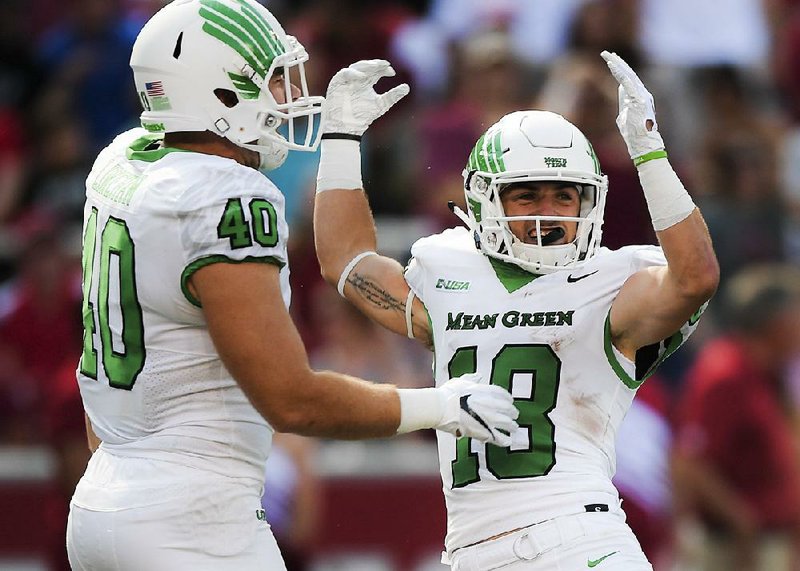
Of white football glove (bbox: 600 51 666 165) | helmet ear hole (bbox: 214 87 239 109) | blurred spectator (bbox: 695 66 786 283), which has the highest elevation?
helmet ear hole (bbox: 214 87 239 109)

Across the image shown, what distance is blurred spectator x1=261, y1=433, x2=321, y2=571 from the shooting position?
6992 mm

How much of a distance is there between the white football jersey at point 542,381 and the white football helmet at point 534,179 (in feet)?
0.20

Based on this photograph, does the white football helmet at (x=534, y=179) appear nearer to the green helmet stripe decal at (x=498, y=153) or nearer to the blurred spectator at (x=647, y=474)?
the green helmet stripe decal at (x=498, y=153)

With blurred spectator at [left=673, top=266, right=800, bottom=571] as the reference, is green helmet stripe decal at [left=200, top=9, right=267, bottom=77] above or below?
above

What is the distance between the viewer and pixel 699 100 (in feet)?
29.5

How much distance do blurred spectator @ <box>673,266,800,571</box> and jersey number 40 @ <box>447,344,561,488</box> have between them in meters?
3.39

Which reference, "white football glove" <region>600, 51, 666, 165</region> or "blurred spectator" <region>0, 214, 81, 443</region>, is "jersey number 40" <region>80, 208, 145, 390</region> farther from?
"blurred spectator" <region>0, 214, 81, 443</region>

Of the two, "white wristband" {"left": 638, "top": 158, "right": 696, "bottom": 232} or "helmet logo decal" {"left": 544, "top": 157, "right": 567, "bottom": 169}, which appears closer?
"white wristband" {"left": 638, "top": 158, "right": 696, "bottom": 232}

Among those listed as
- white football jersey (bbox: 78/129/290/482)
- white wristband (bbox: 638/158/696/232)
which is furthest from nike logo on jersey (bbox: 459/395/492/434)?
white wristband (bbox: 638/158/696/232)

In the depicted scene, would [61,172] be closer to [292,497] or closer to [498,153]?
[292,497]

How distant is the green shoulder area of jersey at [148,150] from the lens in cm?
393

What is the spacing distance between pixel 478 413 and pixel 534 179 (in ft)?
2.50

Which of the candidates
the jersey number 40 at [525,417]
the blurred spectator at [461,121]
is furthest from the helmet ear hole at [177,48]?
the blurred spectator at [461,121]

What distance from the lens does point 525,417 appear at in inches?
165
